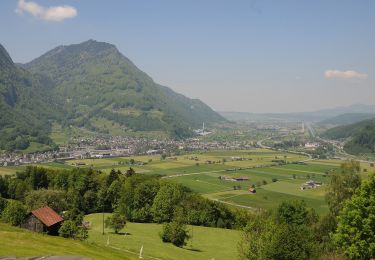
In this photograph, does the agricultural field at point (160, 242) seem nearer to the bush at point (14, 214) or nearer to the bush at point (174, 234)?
the bush at point (174, 234)

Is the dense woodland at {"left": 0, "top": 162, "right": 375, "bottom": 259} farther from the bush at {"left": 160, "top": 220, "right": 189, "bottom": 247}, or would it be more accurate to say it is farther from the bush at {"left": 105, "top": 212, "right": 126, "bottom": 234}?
the bush at {"left": 160, "top": 220, "right": 189, "bottom": 247}

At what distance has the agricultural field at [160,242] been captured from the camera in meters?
63.3

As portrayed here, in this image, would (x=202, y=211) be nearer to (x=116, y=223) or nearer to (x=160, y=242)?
(x=116, y=223)

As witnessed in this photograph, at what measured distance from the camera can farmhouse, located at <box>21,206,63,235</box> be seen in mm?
66750

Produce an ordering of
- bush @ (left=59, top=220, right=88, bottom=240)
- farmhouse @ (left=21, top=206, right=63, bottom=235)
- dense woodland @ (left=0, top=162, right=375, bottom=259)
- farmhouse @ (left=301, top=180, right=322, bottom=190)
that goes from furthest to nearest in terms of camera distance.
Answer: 1. farmhouse @ (left=301, top=180, right=322, bottom=190)
2. farmhouse @ (left=21, top=206, right=63, bottom=235)
3. bush @ (left=59, top=220, right=88, bottom=240)
4. dense woodland @ (left=0, top=162, right=375, bottom=259)

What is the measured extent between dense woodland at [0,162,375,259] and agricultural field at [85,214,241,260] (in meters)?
2.76

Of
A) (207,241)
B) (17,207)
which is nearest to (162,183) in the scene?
(207,241)

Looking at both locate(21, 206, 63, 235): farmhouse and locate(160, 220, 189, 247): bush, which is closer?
locate(21, 206, 63, 235): farmhouse

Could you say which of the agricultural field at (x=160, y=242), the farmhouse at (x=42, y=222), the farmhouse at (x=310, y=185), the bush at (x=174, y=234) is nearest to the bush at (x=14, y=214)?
the farmhouse at (x=42, y=222)

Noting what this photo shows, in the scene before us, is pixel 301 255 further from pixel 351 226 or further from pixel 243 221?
pixel 243 221

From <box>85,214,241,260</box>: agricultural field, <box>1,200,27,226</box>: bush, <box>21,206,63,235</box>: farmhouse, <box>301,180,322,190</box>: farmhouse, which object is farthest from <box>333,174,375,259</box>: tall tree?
<box>301,180,322,190</box>: farmhouse

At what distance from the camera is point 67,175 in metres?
124

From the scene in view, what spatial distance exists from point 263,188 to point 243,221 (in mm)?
79074

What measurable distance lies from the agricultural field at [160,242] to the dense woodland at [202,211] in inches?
109
